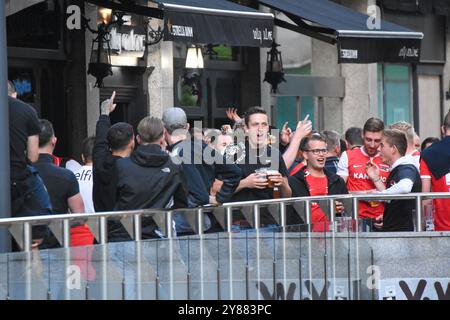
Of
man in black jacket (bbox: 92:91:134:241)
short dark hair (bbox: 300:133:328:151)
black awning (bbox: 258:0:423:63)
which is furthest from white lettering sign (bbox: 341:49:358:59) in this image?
man in black jacket (bbox: 92:91:134:241)

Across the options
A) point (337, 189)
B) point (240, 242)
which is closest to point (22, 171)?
point (240, 242)

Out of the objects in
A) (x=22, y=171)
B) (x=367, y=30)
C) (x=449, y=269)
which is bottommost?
(x=449, y=269)

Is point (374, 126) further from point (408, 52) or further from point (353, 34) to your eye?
point (408, 52)

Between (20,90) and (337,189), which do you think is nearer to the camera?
(337,189)

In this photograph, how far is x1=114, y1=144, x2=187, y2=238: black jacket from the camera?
29.1ft

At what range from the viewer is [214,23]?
12906 millimetres

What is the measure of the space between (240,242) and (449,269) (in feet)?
6.95

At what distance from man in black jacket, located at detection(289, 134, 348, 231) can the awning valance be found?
1849 mm

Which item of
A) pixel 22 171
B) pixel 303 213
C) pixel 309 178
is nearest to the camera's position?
pixel 22 171

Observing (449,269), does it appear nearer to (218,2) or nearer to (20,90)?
(218,2)

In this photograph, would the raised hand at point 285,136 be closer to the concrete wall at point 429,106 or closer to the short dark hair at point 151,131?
the short dark hair at point 151,131

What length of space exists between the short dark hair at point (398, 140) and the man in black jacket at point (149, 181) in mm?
2532

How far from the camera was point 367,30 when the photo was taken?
15445 millimetres

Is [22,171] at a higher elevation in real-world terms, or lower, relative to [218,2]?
lower
